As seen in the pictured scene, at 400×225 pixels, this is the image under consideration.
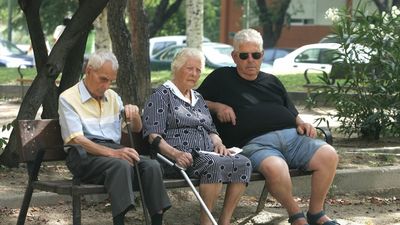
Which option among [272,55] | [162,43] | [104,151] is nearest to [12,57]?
[162,43]

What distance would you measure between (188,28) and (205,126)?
17103 millimetres

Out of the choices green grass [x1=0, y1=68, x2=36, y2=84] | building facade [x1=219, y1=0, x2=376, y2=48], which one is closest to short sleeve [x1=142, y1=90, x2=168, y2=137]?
green grass [x1=0, y1=68, x2=36, y2=84]

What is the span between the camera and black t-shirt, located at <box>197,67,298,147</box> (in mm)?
6957

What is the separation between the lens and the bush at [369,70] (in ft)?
34.3

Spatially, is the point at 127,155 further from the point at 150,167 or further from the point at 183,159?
the point at 183,159

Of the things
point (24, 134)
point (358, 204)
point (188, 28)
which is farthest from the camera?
point (188, 28)

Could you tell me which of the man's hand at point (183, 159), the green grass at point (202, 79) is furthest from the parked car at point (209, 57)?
the man's hand at point (183, 159)

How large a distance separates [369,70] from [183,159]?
16.1ft

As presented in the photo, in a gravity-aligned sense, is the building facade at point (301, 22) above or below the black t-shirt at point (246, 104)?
below

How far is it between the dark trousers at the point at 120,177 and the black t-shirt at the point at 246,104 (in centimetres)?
111

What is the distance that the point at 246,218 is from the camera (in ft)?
23.8

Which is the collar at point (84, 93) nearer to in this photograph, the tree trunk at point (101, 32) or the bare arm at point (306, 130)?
the bare arm at point (306, 130)

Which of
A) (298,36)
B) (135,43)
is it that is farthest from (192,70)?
(298,36)

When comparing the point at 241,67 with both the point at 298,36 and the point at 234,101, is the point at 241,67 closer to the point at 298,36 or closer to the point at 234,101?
the point at 234,101
